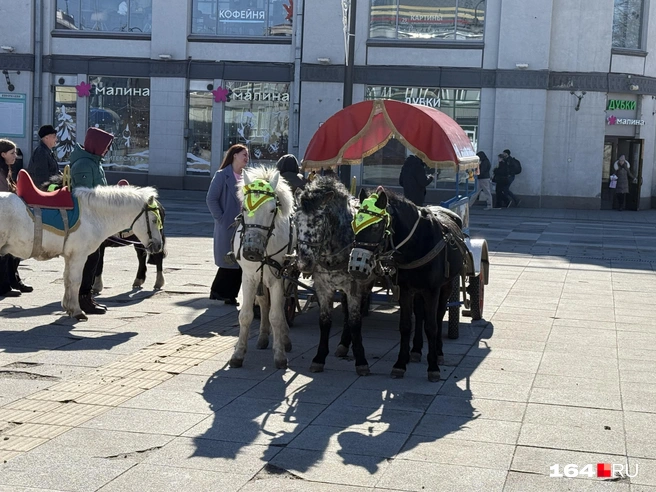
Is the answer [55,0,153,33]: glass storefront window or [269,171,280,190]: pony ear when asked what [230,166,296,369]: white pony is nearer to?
[269,171,280,190]: pony ear

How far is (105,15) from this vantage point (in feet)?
108

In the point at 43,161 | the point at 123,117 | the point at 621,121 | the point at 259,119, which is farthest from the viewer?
the point at 123,117

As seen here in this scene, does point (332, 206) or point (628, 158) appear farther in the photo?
point (628, 158)

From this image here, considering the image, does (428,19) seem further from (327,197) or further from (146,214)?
(327,197)

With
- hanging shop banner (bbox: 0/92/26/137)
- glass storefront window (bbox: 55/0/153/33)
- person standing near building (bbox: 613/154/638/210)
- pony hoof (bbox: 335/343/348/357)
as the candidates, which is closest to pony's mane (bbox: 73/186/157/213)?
pony hoof (bbox: 335/343/348/357)

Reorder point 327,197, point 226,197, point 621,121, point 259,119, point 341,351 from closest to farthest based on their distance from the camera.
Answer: point 327,197 < point 341,351 < point 226,197 < point 621,121 < point 259,119

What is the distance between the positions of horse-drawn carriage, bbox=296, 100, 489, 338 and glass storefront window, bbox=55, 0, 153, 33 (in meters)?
22.8

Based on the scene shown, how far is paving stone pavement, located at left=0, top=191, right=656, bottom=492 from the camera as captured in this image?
548 cm

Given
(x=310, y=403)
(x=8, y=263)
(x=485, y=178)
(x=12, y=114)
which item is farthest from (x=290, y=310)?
(x=12, y=114)

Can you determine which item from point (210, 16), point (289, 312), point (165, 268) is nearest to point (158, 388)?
point (289, 312)

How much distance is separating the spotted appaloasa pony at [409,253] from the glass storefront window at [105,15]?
26.1 metres

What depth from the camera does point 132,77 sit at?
32562mm

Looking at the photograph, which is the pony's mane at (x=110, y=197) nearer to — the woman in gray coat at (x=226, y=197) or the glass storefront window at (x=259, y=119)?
the woman in gray coat at (x=226, y=197)

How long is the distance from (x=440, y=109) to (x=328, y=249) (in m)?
23.6
